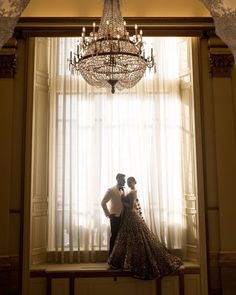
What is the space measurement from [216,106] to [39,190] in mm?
2803

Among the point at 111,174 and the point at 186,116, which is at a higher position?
the point at 186,116

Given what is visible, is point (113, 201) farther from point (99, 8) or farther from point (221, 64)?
point (99, 8)

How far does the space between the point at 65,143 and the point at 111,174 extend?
0.84 metres

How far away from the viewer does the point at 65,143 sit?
18.3 feet

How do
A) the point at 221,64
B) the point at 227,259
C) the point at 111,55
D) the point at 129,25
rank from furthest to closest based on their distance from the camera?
the point at 221,64 → the point at 129,25 → the point at 227,259 → the point at 111,55

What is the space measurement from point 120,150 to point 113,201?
861mm

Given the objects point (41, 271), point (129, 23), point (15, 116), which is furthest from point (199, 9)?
point (41, 271)

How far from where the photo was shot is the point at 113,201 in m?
5.16

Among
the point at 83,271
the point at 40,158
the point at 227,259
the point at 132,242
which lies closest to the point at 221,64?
the point at 227,259

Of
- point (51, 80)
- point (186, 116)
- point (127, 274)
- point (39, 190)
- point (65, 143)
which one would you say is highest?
point (51, 80)

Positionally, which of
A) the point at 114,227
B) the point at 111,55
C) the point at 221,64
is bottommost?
the point at 114,227

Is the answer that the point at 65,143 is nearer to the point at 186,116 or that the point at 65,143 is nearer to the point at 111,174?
the point at 111,174

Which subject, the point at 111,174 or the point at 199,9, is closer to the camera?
the point at 199,9

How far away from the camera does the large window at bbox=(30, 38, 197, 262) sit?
5.48 meters
